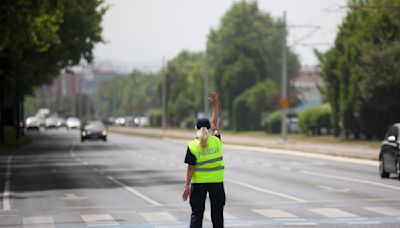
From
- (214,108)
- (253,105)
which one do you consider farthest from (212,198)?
(253,105)

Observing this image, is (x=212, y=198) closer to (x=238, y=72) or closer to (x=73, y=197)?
Answer: (x=73, y=197)

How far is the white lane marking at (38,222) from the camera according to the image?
1891cm

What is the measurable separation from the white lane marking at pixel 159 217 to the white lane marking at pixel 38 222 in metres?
1.68

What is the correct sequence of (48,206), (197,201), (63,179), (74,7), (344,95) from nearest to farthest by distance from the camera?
(197,201) → (48,206) → (63,179) → (74,7) → (344,95)

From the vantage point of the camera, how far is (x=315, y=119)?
94375 mm

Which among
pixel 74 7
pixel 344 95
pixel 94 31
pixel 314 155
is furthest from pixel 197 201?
pixel 344 95

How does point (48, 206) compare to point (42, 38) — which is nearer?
point (48, 206)

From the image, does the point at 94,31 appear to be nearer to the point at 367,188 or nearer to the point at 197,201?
the point at 367,188

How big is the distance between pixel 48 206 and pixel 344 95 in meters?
57.0

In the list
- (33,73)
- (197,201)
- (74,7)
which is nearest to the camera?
(197,201)

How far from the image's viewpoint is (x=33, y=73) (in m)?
67.1

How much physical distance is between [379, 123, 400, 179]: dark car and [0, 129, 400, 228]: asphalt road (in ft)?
1.31

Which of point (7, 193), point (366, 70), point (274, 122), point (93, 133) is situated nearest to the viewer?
point (7, 193)

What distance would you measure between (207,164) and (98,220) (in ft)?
20.7
